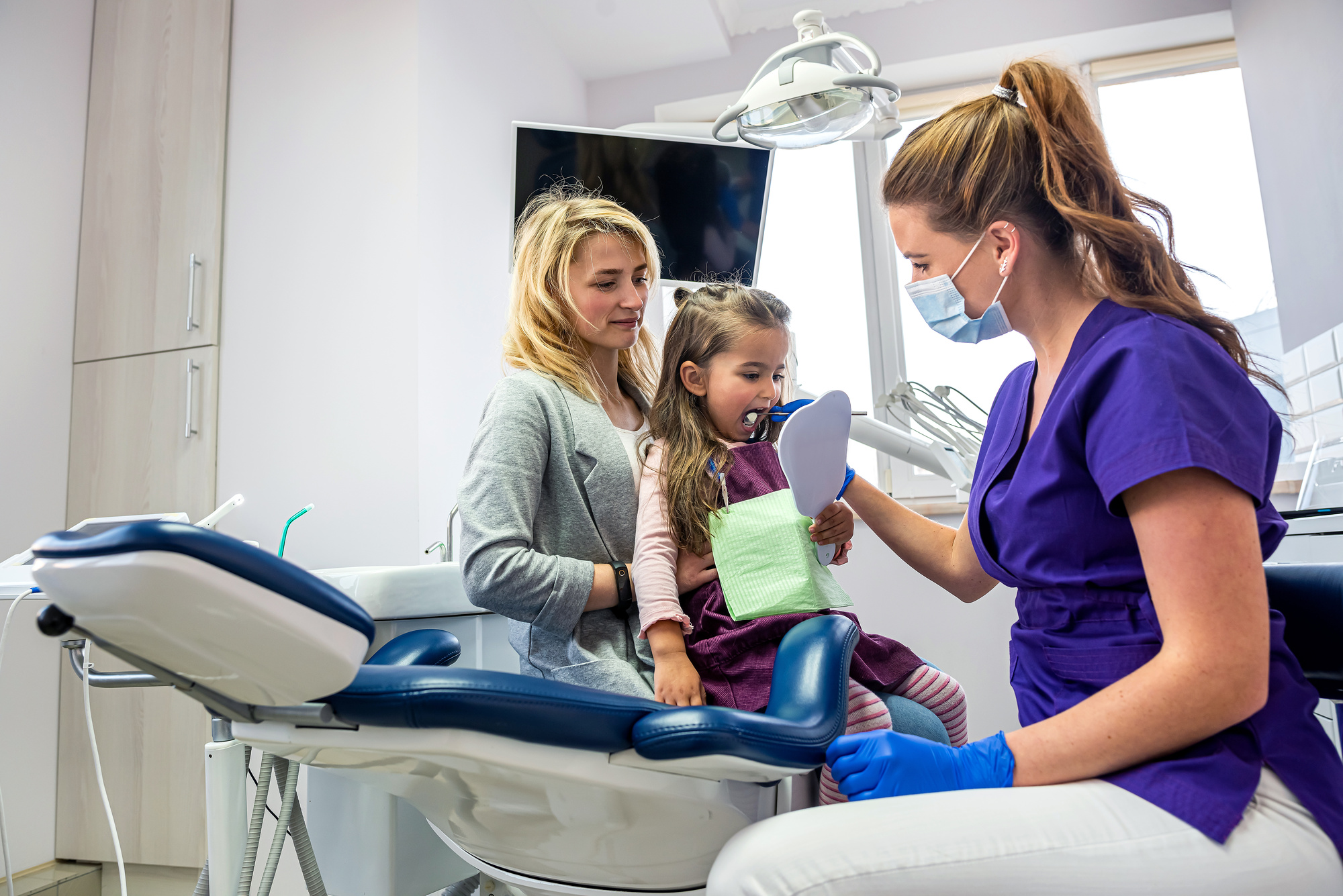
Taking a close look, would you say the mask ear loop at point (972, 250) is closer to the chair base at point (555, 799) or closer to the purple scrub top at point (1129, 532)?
the purple scrub top at point (1129, 532)

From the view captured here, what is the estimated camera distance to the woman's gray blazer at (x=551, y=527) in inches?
43.1

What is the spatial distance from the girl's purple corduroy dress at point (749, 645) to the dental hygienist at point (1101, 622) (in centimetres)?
23

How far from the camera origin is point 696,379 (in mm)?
1360

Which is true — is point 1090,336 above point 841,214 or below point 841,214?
below

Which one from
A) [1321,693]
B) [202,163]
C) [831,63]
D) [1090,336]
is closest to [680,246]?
[831,63]

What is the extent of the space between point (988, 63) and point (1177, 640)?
9.29 ft

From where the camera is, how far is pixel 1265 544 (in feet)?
2.89

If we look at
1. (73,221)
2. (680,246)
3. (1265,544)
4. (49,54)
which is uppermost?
(49,54)

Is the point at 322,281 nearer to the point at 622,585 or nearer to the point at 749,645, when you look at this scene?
the point at 622,585

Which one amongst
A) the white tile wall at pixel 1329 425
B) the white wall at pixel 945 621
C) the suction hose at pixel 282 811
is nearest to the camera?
the suction hose at pixel 282 811

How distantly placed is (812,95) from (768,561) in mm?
1047

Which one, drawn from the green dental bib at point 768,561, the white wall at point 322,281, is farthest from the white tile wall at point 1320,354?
Result: the white wall at point 322,281

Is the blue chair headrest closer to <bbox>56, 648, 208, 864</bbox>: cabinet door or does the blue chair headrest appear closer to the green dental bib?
the green dental bib

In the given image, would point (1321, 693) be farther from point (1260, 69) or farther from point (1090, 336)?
point (1260, 69)
